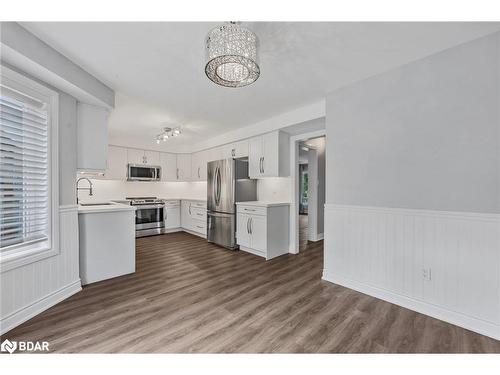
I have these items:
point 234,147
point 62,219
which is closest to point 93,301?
point 62,219

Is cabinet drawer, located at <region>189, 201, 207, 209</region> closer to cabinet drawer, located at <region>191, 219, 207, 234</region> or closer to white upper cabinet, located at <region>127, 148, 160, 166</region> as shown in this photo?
cabinet drawer, located at <region>191, 219, 207, 234</region>

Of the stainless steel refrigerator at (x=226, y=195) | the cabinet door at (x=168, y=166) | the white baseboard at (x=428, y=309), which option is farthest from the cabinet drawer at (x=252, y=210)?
the cabinet door at (x=168, y=166)

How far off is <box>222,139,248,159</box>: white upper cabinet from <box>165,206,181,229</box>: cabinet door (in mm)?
2185

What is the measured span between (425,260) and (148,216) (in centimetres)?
527

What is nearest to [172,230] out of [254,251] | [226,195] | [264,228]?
[226,195]

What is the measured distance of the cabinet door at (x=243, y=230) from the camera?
4.00 m

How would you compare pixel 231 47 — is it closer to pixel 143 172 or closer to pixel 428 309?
pixel 428 309

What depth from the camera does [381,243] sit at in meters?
2.36

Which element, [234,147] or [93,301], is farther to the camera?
[234,147]

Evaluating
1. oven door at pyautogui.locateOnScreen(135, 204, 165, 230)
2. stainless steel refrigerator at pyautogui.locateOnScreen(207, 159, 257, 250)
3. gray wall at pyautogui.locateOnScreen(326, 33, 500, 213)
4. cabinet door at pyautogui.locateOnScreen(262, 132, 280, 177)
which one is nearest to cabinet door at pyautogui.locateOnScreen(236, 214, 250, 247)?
stainless steel refrigerator at pyautogui.locateOnScreen(207, 159, 257, 250)

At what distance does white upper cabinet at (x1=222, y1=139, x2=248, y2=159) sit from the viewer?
438cm

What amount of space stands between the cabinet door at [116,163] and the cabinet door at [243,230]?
317 centimetres
